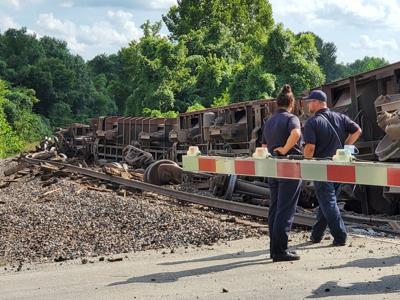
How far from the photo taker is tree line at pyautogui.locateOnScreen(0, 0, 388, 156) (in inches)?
1790

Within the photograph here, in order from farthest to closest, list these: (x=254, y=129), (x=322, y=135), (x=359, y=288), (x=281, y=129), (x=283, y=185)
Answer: (x=254, y=129)
(x=322, y=135)
(x=281, y=129)
(x=283, y=185)
(x=359, y=288)

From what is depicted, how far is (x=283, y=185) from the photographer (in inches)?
289

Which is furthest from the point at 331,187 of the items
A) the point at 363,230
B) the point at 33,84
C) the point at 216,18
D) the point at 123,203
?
the point at 33,84

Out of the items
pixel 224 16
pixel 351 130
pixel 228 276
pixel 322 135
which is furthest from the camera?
pixel 224 16

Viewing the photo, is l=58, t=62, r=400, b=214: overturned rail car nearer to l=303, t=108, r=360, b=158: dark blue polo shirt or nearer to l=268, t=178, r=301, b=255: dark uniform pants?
l=303, t=108, r=360, b=158: dark blue polo shirt

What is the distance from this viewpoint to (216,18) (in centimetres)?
6669

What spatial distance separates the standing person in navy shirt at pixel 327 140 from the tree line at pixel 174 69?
33.5 metres

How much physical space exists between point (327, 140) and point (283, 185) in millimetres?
948

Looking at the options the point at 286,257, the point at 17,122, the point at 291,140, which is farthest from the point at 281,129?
the point at 17,122

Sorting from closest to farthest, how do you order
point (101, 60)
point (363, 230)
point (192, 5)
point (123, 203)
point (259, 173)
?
point (259, 173), point (363, 230), point (123, 203), point (192, 5), point (101, 60)

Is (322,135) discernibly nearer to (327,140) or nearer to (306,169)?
(327,140)

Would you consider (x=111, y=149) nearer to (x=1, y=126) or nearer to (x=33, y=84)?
(x=1, y=126)

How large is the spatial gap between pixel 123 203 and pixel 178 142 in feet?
33.6

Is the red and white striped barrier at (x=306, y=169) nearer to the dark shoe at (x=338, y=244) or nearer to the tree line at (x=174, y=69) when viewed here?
the dark shoe at (x=338, y=244)
